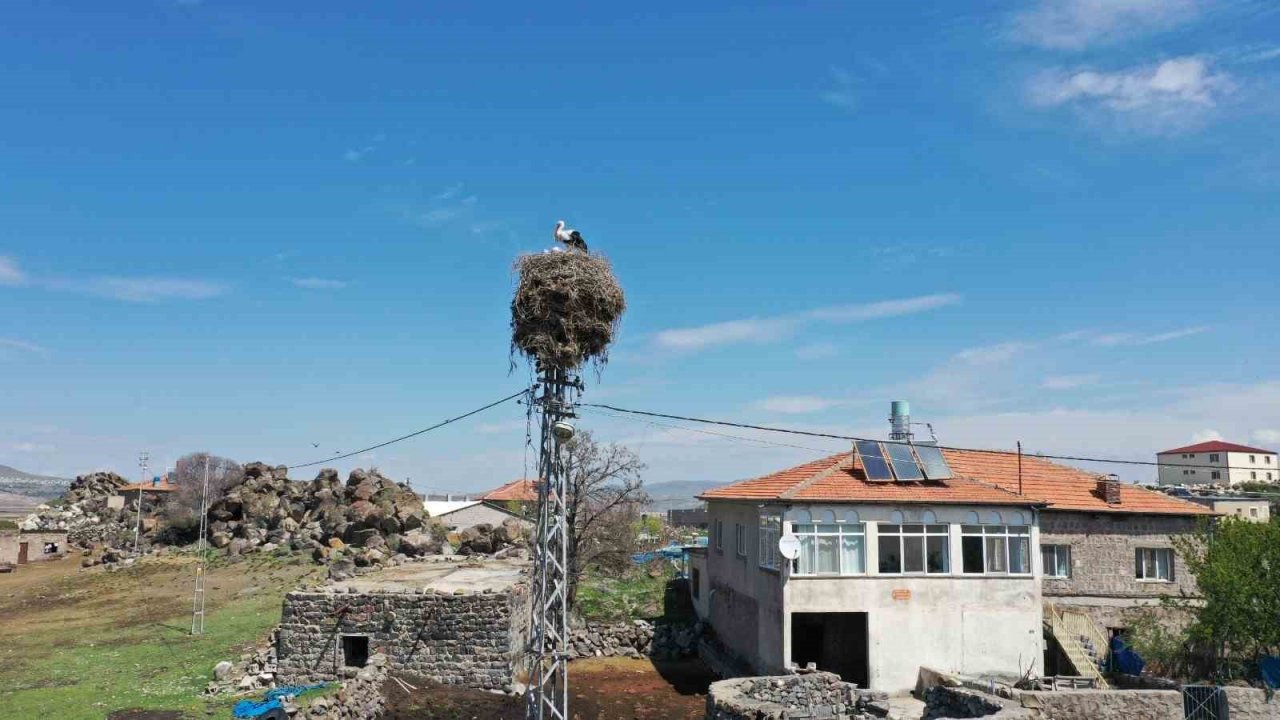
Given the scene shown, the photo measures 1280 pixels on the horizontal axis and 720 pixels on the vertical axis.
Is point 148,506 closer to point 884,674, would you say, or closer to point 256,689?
point 256,689

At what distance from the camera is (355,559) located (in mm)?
36062

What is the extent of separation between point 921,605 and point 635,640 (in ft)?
41.6

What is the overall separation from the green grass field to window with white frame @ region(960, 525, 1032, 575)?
64.2ft

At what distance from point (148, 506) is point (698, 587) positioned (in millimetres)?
46507

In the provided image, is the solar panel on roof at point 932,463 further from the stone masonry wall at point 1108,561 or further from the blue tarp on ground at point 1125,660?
the blue tarp on ground at point 1125,660

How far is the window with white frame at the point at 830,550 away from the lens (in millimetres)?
23797

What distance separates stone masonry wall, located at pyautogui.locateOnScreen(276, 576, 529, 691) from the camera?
2405cm

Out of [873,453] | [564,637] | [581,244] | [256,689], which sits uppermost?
[581,244]

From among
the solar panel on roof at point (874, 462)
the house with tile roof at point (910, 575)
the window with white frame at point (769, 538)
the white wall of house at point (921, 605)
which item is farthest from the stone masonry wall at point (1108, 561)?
the window with white frame at point (769, 538)

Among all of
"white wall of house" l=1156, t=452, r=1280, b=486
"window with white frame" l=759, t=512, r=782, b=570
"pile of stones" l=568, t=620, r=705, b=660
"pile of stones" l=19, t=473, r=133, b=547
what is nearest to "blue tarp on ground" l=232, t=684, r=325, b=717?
"pile of stones" l=568, t=620, r=705, b=660

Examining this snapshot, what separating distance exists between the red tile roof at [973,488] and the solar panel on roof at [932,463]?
237 mm

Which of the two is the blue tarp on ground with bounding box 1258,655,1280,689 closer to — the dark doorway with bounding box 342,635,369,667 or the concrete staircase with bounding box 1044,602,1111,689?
the concrete staircase with bounding box 1044,602,1111,689

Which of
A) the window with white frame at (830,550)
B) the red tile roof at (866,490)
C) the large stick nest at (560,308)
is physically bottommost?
the window with white frame at (830,550)

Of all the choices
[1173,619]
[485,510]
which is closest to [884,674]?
[1173,619]
